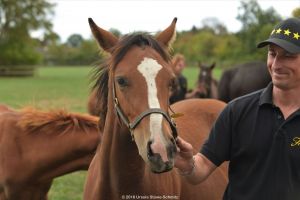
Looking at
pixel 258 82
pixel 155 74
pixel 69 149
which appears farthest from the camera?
pixel 258 82

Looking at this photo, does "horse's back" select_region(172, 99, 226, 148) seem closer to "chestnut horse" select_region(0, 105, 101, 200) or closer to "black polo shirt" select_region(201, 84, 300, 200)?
"chestnut horse" select_region(0, 105, 101, 200)

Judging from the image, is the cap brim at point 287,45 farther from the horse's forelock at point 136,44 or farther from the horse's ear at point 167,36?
the horse's ear at point 167,36

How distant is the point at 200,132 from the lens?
4.16 m

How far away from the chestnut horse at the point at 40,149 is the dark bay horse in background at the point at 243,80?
19.4 ft

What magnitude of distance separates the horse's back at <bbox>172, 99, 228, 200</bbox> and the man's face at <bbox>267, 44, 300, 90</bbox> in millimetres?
1255

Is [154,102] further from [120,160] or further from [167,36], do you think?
[167,36]

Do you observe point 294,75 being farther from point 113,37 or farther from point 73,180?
point 73,180

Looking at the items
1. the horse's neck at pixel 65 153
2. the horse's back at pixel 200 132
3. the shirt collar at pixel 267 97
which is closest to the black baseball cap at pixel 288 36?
the shirt collar at pixel 267 97

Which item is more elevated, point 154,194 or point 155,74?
point 155,74

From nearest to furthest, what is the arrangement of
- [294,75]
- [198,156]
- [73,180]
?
[294,75] < [198,156] < [73,180]

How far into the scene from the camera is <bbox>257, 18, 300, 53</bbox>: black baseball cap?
213cm

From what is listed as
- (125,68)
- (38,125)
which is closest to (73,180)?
(38,125)

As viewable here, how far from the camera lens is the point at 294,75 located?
2184 millimetres

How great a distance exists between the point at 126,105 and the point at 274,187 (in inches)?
36.0
